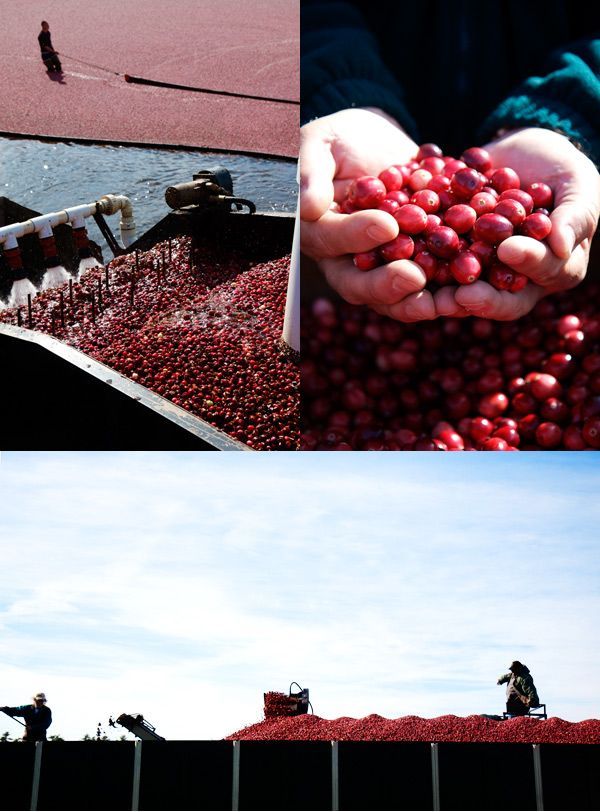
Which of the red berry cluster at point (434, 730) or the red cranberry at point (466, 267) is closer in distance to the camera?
the red cranberry at point (466, 267)

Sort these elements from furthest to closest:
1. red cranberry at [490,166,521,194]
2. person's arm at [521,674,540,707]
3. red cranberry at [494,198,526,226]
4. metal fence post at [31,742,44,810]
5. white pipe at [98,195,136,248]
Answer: white pipe at [98,195,136,248] → person's arm at [521,674,540,707] → red cranberry at [490,166,521,194] → red cranberry at [494,198,526,226] → metal fence post at [31,742,44,810]

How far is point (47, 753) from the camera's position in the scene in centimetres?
291

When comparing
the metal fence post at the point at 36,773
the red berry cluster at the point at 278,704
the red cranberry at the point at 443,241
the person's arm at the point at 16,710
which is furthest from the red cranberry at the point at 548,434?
the person's arm at the point at 16,710

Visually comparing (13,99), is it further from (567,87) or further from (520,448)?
(520,448)

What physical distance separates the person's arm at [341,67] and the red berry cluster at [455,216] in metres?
0.30

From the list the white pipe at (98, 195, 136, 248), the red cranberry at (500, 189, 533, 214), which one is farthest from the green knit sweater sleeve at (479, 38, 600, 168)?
the white pipe at (98, 195, 136, 248)

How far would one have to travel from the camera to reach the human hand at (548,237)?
300cm

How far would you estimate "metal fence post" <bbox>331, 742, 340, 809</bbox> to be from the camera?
2.94m

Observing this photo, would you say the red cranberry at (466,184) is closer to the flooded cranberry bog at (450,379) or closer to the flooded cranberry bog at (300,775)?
the flooded cranberry bog at (450,379)

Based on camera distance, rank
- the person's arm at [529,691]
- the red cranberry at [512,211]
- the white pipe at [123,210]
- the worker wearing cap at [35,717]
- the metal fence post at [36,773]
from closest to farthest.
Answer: the metal fence post at [36,773] → the red cranberry at [512,211] → the worker wearing cap at [35,717] → the person's arm at [529,691] → the white pipe at [123,210]

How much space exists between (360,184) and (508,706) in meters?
1.80

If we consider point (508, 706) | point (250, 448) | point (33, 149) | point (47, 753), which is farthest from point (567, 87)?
point (47, 753)

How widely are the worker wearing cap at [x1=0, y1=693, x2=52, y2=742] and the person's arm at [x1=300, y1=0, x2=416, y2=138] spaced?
6.87 ft

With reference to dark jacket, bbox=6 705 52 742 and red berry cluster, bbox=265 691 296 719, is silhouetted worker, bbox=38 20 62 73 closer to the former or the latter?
dark jacket, bbox=6 705 52 742
